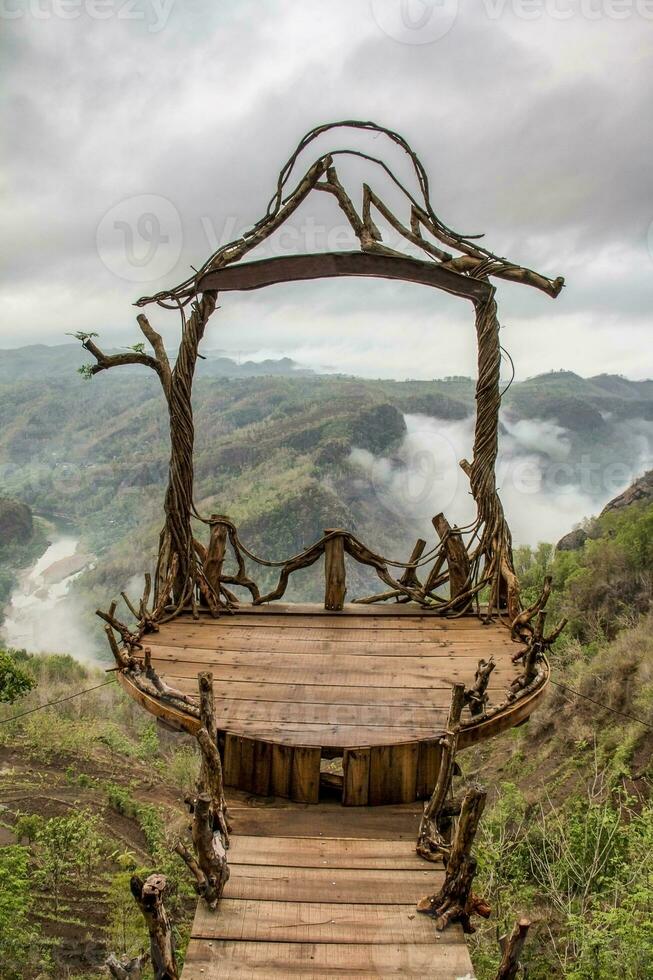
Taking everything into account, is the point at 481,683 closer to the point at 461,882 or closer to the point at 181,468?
the point at 461,882

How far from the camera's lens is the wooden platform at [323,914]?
2.03 metres

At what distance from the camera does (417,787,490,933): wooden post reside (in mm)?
2109

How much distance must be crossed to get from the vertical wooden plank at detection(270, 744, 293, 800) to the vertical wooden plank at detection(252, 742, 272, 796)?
17mm

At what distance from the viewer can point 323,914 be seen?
222 cm

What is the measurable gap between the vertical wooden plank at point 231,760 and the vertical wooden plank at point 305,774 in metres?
0.24

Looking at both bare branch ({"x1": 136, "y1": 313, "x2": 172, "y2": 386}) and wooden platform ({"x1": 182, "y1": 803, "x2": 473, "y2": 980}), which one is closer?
wooden platform ({"x1": 182, "y1": 803, "x2": 473, "y2": 980})

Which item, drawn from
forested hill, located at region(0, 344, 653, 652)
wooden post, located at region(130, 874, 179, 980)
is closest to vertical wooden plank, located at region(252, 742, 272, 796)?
wooden post, located at region(130, 874, 179, 980)

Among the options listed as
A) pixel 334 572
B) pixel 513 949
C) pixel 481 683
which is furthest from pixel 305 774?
pixel 334 572

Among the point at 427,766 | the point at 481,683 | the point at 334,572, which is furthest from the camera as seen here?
the point at 334,572

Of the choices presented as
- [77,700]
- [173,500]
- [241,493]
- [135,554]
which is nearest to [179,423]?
[173,500]

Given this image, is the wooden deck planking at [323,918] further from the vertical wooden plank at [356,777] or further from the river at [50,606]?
the river at [50,606]

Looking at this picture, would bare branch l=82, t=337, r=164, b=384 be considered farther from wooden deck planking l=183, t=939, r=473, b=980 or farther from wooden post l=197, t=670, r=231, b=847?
wooden deck planking l=183, t=939, r=473, b=980

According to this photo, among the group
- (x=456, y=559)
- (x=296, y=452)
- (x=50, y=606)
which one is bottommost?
(x=50, y=606)

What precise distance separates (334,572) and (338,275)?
77.5 inches
